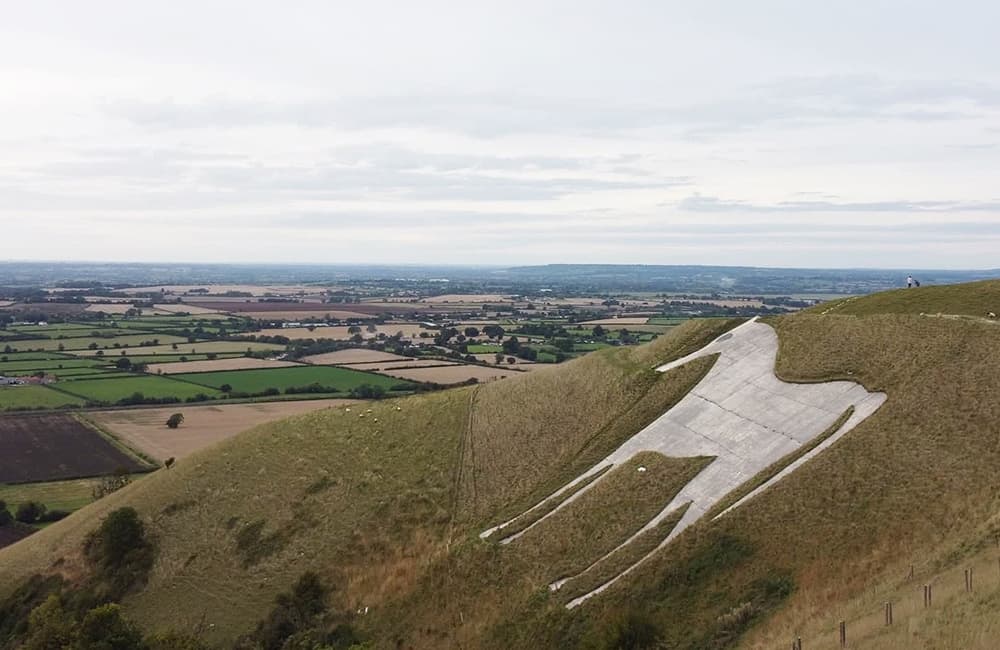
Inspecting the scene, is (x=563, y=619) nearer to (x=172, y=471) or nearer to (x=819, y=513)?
(x=819, y=513)

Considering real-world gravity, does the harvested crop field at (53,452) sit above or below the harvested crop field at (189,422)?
below

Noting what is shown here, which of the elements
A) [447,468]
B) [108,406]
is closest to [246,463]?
[447,468]

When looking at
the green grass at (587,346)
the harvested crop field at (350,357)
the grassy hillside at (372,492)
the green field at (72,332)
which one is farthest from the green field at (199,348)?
the grassy hillside at (372,492)

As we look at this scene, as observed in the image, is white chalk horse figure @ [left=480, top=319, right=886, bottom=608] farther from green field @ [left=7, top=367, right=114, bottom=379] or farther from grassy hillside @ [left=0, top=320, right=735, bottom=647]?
green field @ [left=7, top=367, right=114, bottom=379]

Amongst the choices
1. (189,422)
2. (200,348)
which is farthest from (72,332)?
(189,422)

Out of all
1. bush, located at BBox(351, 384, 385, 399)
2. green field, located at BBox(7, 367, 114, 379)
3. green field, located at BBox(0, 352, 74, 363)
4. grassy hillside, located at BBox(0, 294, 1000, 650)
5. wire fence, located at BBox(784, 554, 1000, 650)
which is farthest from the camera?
green field, located at BBox(0, 352, 74, 363)

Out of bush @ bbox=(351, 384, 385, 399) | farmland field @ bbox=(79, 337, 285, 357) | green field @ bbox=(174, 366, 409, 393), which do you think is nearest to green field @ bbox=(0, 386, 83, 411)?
green field @ bbox=(174, 366, 409, 393)

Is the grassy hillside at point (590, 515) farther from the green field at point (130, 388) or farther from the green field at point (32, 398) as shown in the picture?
the green field at point (32, 398)
